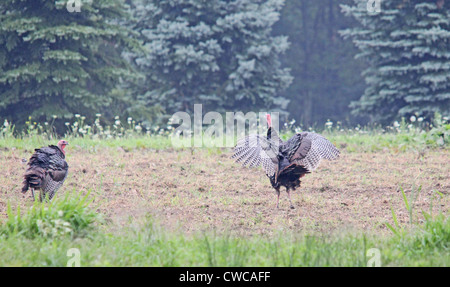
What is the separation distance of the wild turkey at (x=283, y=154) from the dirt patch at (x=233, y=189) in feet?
1.44

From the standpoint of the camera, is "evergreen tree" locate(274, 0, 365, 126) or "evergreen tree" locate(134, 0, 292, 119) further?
"evergreen tree" locate(274, 0, 365, 126)

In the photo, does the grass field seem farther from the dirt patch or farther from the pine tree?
the pine tree

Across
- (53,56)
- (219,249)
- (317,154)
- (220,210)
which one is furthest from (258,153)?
(53,56)

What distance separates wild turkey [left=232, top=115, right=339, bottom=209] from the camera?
7.00m


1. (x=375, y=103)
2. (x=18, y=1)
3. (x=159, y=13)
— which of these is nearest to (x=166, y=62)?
(x=159, y=13)

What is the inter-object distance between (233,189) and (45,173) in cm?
290

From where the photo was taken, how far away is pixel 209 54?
1942 centimetres

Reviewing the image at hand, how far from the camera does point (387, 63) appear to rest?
18688 mm

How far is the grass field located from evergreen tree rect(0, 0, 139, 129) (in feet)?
12.6

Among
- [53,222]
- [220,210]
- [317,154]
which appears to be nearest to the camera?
[53,222]

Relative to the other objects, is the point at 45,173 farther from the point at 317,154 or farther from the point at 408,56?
the point at 408,56

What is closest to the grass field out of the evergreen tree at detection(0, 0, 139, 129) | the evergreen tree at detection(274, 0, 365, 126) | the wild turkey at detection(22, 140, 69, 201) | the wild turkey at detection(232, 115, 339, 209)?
the wild turkey at detection(22, 140, 69, 201)

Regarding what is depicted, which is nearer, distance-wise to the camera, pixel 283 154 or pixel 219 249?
pixel 219 249

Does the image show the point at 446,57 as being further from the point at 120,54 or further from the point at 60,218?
the point at 60,218
